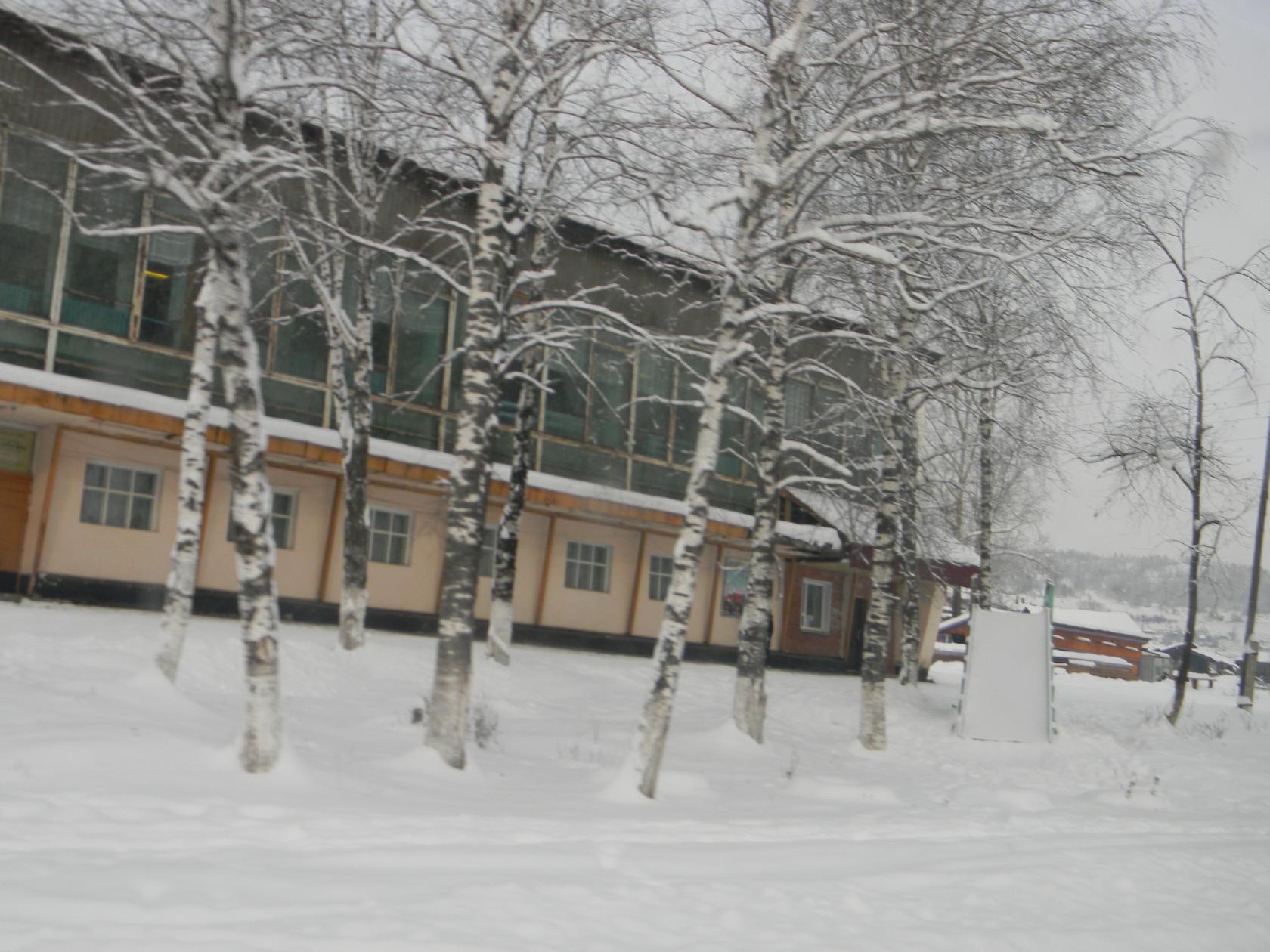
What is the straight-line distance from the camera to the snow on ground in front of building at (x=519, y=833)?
6074mm

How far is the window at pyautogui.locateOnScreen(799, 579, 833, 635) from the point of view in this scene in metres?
30.3

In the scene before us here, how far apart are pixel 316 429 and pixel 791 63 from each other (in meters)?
11.1

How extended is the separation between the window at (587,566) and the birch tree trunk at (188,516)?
473 inches

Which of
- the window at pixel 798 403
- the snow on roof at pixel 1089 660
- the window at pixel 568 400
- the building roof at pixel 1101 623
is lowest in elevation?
the snow on roof at pixel 1089 660

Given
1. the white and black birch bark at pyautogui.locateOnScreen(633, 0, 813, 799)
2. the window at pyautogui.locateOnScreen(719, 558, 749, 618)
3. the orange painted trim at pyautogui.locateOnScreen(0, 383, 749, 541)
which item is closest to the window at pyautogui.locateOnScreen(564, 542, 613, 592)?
the orange painted trim at pyautogui.locateOnScreen(0, 383, 749, 541)

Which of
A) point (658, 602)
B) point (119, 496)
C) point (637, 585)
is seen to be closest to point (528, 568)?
point (637, 585)

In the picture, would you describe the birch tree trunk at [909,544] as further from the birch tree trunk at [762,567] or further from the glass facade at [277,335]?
the birch tree trunk at [762,567]

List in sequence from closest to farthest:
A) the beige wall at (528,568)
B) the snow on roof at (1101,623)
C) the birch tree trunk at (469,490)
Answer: the birch tree trunk at (469,490) < the beige wall at (528,568) < the snow on roof at (1101,623)

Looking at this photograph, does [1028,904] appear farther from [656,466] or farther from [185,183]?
[656,466]

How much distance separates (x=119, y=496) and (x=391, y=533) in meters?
5.18

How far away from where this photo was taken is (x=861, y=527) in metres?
25.3

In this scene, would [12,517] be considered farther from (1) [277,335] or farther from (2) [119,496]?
(1) [277,335]

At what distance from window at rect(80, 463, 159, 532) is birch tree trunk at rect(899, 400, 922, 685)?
1202 cm

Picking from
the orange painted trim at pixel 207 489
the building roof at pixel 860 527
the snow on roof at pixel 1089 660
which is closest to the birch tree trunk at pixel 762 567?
the building roof at pixel 860 527
